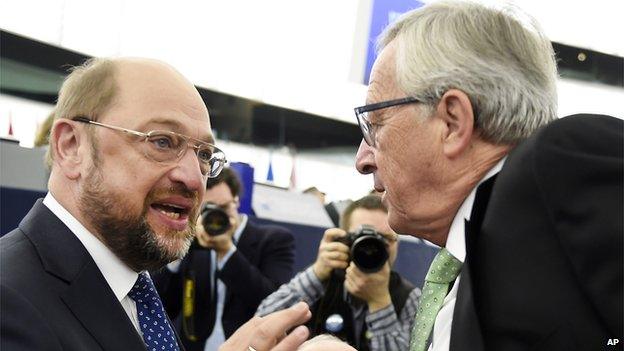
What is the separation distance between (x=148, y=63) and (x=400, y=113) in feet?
1.84

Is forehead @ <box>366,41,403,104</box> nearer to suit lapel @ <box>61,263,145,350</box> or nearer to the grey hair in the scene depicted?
the grey hair

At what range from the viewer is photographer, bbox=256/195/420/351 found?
7.84 feet

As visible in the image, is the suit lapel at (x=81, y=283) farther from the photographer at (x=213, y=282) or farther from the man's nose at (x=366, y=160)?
the photographer at (x=213, y=282)

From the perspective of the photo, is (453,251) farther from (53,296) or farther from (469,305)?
(53,296)

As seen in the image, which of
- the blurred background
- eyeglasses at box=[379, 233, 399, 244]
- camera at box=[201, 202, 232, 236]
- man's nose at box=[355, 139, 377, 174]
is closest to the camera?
man's nose at box=[355, 139, 377, 174]

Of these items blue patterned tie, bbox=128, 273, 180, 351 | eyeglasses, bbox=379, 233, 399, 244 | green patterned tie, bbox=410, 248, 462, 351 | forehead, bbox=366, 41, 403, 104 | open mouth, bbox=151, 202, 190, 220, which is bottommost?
eyeglasses, bbox=379, 233, 399, 244

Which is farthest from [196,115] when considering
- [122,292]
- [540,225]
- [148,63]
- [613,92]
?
[613,92]

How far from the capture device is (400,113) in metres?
1.23

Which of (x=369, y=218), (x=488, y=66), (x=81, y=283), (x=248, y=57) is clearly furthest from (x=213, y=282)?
(x=248, y=57)

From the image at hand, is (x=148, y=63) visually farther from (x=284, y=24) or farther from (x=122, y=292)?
(x=284, y=24)

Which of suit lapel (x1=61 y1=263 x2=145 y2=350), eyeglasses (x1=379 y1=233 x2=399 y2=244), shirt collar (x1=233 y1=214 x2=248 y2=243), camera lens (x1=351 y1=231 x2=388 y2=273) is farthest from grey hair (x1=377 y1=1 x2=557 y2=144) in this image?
shirt collar (x1=233 y1=214 x2=248 y2=243)

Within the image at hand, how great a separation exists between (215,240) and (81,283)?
163 centimetres

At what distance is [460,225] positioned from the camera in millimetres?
1175

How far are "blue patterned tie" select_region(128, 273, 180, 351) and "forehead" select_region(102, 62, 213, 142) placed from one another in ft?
0.93
